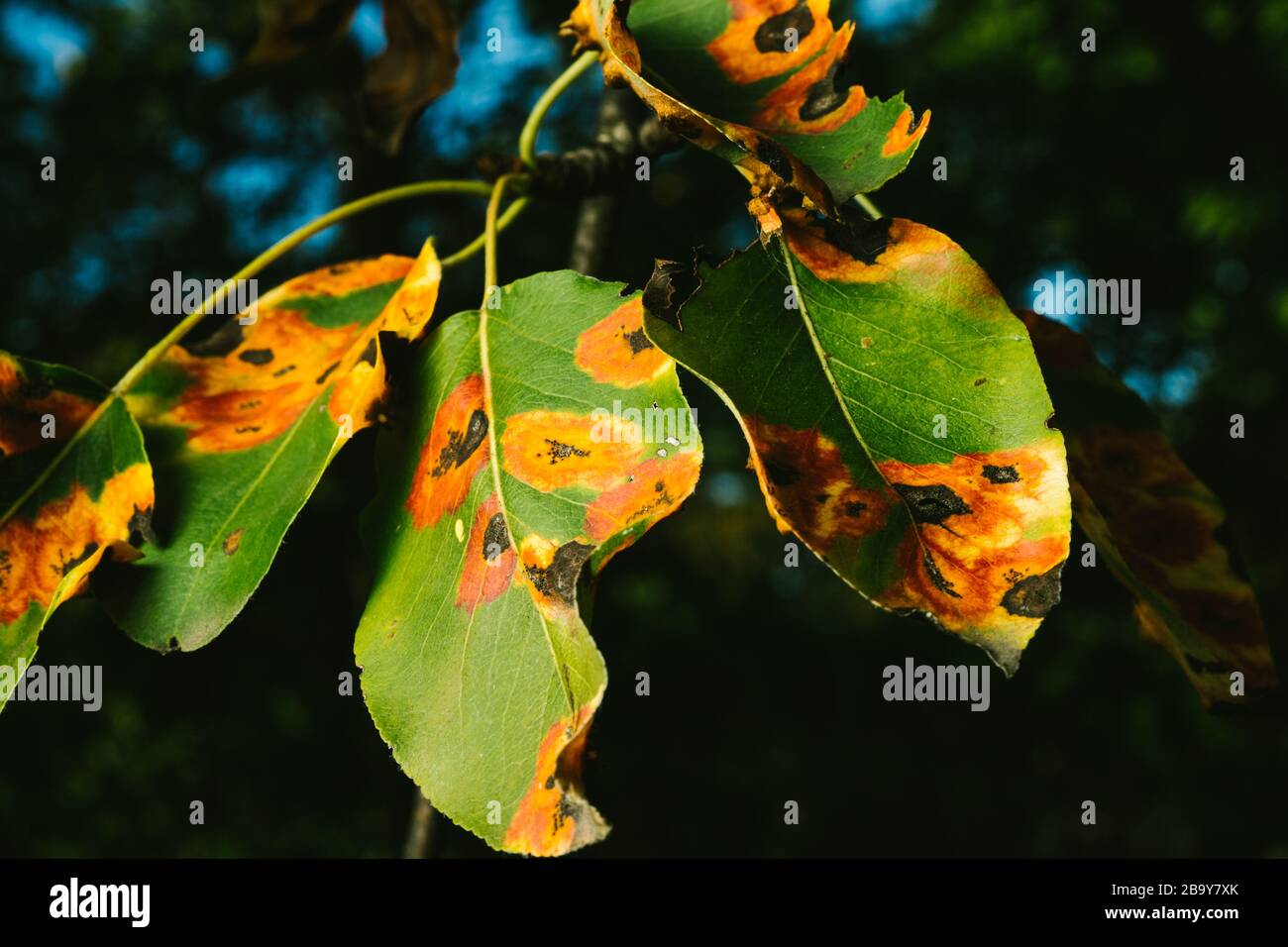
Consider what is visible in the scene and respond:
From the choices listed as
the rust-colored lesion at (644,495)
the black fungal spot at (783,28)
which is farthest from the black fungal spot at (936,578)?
the black fungal spot at (783,28)

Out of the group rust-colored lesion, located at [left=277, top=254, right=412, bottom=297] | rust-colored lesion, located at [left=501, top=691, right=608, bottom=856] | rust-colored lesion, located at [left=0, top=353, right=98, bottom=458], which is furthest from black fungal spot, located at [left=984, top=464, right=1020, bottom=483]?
rust-colored lesion, located at [left=0, top=353, right=98, bottom=458]

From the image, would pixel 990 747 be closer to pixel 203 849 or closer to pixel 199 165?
pixel 203 849

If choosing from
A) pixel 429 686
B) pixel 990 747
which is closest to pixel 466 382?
pixel 429 686

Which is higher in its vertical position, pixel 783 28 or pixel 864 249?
pixel 783 28

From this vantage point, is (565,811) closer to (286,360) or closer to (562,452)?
(562,452)

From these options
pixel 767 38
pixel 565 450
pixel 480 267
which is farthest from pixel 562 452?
pixel 480 267

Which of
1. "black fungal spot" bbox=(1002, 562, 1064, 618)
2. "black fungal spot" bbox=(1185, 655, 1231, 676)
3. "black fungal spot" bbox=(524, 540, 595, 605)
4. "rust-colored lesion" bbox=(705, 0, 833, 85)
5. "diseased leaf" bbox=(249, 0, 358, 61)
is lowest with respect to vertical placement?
"black fungal spot" bbox=(1185, 655, 1231, 676)

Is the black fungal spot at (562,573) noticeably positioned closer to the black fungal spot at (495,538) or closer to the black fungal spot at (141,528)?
the black fungal spot at (495,538)

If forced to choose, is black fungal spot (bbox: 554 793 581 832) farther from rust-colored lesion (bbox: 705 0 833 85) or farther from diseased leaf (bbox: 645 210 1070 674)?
rust-colored lesion (bbox: 705 0 833 85)

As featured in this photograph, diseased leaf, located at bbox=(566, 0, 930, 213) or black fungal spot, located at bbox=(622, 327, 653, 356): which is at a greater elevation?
diseased leaf, located at bbox=(566, 0, 930, 213)
